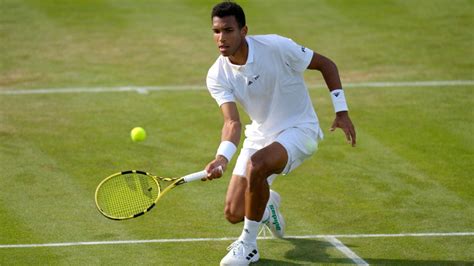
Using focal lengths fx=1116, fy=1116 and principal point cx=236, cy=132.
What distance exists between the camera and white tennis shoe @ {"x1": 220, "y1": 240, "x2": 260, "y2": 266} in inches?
391

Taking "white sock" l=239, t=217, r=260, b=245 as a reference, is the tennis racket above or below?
above

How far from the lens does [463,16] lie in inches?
796

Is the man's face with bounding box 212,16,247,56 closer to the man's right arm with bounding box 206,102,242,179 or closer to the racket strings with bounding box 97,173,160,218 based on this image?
the man's right arm with bounding box 206,102,242,179

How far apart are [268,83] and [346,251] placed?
5.67 feet

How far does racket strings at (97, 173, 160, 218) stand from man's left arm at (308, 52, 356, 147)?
1822mm

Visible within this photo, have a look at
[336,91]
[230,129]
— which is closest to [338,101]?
[336,91]

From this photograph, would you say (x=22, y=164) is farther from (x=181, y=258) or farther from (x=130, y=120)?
(x=181, y=258)

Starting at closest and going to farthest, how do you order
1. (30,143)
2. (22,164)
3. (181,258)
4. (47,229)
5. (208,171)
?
(208,171), (181,258), (47,229), (22,164), (30,143)

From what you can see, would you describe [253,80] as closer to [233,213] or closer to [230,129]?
[230,129]

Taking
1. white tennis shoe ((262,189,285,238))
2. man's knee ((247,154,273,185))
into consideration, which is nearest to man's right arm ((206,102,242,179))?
man's knee ((247,154,273,185))

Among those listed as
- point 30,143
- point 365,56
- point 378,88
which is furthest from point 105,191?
point 365,56

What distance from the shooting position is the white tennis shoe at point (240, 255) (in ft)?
32.6

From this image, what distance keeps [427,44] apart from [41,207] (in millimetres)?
9157

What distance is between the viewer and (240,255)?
392 inches
